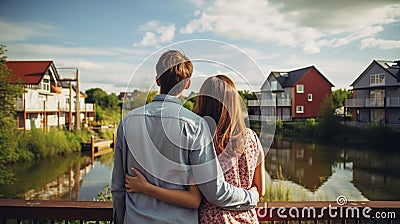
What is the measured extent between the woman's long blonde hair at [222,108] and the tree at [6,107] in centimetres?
606

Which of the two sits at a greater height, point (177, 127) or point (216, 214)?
point (177, 127)

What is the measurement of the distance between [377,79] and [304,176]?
1930 millimetres

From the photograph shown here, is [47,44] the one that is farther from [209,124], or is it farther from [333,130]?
[209,124]

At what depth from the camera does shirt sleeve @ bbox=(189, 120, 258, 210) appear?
0.66m

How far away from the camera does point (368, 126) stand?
4.54 meters

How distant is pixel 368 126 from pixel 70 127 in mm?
7003

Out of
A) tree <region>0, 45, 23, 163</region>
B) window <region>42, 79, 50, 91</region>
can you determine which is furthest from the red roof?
tree <region>0, 45, 23, 163</region>

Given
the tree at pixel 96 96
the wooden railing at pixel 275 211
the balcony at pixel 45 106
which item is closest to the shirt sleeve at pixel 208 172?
the wooden railing at pixel 275 211

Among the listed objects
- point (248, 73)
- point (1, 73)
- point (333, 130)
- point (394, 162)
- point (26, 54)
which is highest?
point (26, 54)

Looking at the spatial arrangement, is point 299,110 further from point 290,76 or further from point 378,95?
point 378,95

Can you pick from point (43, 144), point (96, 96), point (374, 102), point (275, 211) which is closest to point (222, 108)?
point (275, 211)

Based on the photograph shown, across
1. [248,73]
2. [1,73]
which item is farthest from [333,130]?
[1,73]

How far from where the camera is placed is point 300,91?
470cm

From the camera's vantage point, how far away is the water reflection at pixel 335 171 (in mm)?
5188
